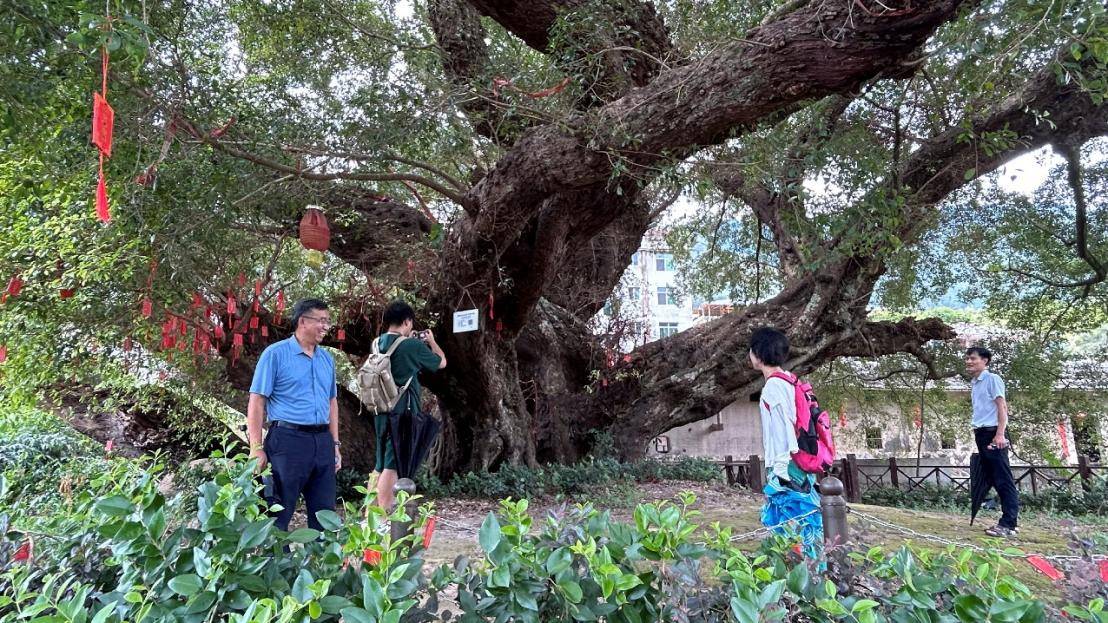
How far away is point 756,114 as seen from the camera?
439 centimetres

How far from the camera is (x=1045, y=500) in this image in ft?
31.7

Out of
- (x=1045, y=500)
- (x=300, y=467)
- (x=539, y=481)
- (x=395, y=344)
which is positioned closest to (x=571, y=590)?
(x=300, y=467)

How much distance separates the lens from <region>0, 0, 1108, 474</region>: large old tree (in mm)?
3781

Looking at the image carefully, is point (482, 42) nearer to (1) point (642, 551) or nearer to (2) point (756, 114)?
Result: (2) point (756, 114)

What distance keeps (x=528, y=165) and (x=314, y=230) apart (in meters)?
1.76

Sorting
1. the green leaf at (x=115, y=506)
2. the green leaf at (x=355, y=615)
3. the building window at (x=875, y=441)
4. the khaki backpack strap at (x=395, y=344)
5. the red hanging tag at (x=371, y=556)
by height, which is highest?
the khaki backpack strap at (x=395, y=344)

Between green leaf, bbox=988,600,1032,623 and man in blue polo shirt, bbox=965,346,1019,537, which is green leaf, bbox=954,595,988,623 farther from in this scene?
man in blue polo shirt, bbox=965,346,1019,537

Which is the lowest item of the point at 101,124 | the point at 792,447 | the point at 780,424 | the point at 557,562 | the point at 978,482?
the point at 978,482

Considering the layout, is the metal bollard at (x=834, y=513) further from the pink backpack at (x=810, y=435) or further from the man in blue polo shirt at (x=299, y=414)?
the man in blue polo shirt at (x=299, y=414)

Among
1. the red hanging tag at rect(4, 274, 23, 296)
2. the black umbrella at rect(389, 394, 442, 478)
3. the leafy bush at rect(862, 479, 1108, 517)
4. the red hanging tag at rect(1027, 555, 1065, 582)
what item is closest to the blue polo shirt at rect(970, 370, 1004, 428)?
the red hanging tag at rect(1027, 555, 1065, 582)

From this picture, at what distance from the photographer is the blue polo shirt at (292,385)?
11.1ft

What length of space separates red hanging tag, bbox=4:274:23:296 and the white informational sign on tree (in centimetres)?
321

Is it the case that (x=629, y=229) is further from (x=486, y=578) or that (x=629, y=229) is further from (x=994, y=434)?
(x=486, y=578)

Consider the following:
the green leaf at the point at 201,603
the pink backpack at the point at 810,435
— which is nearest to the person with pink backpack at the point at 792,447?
the pink backpack at the point at 810,435
